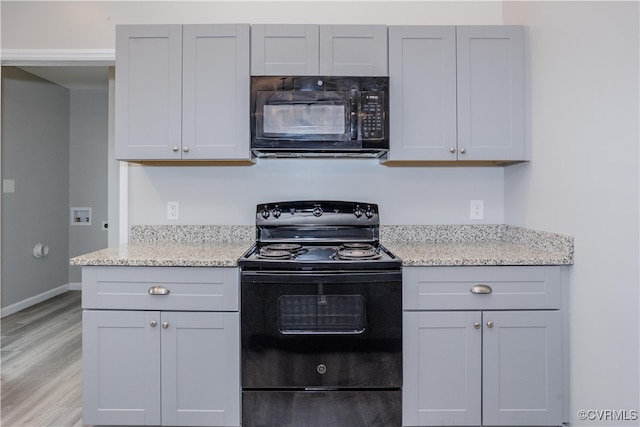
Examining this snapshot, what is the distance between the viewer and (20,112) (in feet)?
12.5

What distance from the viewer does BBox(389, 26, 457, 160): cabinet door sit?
2002mm

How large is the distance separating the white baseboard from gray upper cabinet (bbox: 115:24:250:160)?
2819 mm

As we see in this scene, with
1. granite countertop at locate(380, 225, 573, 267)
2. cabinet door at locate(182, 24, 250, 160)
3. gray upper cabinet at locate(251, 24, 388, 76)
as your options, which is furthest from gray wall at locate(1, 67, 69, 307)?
granite countertop at locate(380, 225, 573, 267)

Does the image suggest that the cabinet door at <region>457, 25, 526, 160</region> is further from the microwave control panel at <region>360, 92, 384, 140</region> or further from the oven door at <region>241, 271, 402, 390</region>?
the oven door at <region>241, 271, 402, 390</region>

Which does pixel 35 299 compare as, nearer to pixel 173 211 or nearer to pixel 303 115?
pixel 173 211

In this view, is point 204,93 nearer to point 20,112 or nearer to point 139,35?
point 139,35

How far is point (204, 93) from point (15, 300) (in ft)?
11.0

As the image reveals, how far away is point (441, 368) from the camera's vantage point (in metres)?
1.71

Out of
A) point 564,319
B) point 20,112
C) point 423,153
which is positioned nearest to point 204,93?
point 423,153

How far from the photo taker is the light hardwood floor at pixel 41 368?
6.29ft

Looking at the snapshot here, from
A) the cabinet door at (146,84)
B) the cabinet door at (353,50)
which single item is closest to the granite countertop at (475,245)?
the cabinet door at (353,50)

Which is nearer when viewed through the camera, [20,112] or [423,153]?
[423,153]

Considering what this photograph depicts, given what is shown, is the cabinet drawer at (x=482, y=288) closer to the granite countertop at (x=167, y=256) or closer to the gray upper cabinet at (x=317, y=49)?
the granite countertop at (x=167, y=256)

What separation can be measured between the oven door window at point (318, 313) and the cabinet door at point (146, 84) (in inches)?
41.0
